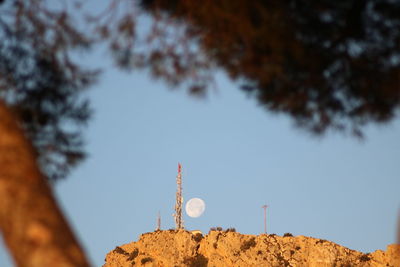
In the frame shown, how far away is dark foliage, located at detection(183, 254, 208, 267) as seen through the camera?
37156 millimetres

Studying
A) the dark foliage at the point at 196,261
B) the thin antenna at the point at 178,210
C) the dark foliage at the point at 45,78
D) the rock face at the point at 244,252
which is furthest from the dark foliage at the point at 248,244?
the dark foliage at the point at 45,78

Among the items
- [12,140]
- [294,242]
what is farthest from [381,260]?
[12,140]

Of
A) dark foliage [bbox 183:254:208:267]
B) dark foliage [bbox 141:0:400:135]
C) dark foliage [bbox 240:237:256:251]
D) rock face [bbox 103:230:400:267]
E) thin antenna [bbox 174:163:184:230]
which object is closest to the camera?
dark foliage [bbox 141:0:400:135]

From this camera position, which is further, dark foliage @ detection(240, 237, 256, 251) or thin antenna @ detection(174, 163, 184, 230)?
thin antenna @ detection(174, 163, 184, 230)

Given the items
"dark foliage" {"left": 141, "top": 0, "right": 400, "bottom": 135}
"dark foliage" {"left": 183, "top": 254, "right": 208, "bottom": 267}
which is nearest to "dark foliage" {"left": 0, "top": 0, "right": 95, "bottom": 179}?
"dark foliage" {"left": 141, "top": 0, "right": 400, "bottom": 135}

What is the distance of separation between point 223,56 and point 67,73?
2.11 m

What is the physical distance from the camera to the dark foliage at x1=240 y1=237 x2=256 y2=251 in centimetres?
3766

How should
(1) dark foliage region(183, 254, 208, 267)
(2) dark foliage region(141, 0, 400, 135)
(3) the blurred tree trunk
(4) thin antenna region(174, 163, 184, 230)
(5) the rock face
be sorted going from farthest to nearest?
1. (4) thin antenna region(174, 163, 184, 230)
2. (1) dark foliage region(183, 254, 208, 267)
3. (5) the rock face
4. (2) dark foliage region(141, 0, 400, 135)
5. (3) the blurred tree trunk

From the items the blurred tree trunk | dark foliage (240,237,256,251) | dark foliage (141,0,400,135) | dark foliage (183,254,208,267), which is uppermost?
dark foliage (240,237,256,251)

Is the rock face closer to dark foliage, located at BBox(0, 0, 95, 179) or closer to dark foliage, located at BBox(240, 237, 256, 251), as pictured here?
dark foliage, located at BBox(240, 237, 256, 251)

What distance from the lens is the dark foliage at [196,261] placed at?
37.2 m

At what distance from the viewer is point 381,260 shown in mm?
36312

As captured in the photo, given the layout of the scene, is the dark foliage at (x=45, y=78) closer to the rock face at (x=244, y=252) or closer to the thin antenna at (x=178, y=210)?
the rock face at (x=244, y=252)

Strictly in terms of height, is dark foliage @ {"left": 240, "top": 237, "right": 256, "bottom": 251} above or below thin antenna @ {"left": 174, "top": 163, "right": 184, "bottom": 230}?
below
